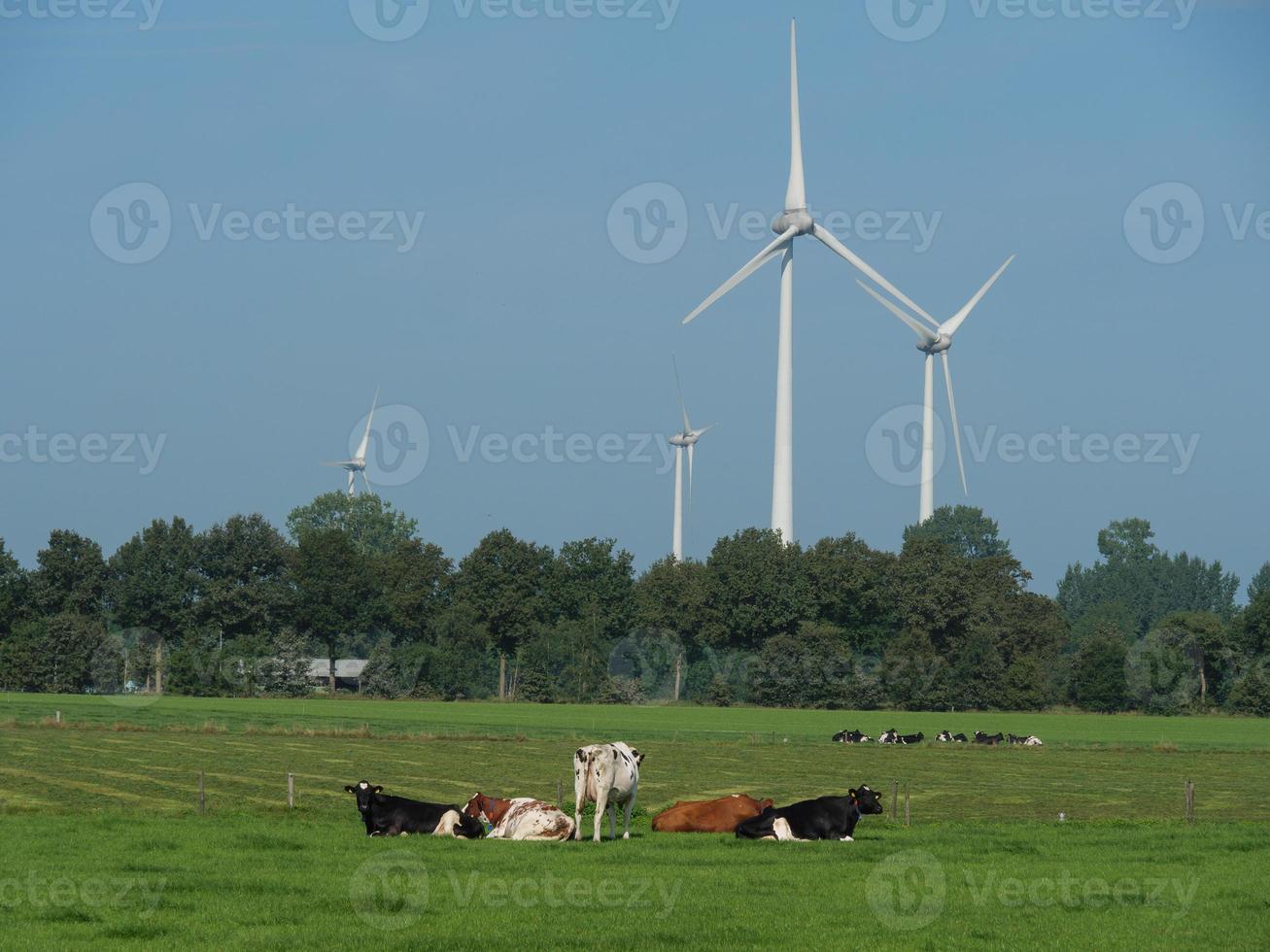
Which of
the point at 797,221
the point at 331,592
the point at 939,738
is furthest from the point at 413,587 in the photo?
the point at 939,738

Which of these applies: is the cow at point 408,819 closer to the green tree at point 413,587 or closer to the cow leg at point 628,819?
the cow leg at point 628,819

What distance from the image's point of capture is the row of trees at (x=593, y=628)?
13000 cm

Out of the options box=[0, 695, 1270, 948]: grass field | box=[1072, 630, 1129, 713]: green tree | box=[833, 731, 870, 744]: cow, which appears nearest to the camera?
box=[0, 695, 1270, 948]: grass field

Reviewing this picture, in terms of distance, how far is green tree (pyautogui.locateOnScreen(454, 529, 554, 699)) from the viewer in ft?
491

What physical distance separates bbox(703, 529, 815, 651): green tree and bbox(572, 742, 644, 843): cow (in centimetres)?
10910

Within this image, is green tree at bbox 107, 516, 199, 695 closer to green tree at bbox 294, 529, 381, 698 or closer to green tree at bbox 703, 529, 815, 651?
green tree at bbox 294, 529, 381, 698

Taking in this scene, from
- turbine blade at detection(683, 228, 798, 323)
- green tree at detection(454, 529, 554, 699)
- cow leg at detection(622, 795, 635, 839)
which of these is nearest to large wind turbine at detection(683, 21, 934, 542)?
turbine blade at detection(683, 228, 798, 323)

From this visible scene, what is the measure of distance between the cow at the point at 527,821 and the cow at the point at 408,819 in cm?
30

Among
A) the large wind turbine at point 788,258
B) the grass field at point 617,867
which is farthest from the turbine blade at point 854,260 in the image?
the grass field at point 617,867

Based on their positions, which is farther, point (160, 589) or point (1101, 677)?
point (160, 589)

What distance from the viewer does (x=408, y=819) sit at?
27250mm

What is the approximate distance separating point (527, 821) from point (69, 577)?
135 m

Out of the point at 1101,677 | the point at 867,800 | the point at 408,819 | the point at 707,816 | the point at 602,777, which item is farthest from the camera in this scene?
the point at 1101,677

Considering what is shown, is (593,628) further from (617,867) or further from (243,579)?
(617,867)
